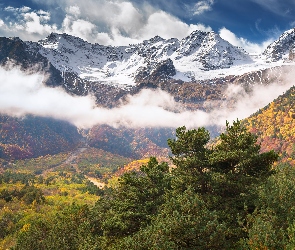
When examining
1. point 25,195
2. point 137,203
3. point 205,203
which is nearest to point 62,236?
point 137,203

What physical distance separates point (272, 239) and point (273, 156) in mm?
14946

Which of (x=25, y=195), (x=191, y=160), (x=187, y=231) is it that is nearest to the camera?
(x=187, y=231)

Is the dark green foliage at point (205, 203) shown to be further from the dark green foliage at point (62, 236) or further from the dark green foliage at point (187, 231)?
the dark green foliage at point (62, 236)

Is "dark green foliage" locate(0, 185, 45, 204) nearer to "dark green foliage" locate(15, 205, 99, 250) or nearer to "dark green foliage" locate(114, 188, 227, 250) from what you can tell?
"dark green foliage" locate(15, 205, 99, 250)

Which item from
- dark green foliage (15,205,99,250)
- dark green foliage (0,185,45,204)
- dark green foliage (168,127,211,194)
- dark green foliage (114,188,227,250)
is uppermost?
dark green foliage (168,127,211,194)

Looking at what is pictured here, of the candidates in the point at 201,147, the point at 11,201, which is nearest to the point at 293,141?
the point at 11,201

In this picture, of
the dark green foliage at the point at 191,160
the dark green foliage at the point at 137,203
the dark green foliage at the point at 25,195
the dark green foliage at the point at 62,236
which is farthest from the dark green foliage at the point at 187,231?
the dark green foliage at the point at 25,195

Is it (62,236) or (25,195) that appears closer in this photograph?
(62,236)

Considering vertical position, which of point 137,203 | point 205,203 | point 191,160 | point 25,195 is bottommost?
point 25,195

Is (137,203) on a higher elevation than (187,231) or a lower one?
higher

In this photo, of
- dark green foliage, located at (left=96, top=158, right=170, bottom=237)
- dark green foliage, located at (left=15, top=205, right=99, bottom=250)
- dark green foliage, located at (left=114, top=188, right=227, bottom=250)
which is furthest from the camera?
dark green foliage, located at (left=15, top=205, right=99, bottom=250)

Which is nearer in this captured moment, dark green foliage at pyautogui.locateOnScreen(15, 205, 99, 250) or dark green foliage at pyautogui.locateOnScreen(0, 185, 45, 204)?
dark green foliage at pyautogui.locateOnScreen(15, 205, 99, 250)

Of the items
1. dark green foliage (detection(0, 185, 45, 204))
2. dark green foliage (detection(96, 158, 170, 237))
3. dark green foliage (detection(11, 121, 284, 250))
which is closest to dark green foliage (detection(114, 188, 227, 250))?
dark green foliage (detection(11, 121, 284, 250))

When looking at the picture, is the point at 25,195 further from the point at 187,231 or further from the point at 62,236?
the point at 187,231
